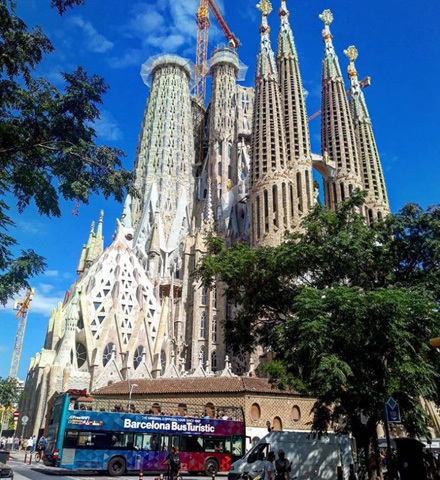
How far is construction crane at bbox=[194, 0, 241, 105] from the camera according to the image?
8506 cm

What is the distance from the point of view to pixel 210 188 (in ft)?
216

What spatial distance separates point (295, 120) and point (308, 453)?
4525 cm

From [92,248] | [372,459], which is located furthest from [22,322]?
[372,459]

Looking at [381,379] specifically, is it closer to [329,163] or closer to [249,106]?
[329,163]

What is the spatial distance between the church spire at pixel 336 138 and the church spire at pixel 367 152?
1.57 m

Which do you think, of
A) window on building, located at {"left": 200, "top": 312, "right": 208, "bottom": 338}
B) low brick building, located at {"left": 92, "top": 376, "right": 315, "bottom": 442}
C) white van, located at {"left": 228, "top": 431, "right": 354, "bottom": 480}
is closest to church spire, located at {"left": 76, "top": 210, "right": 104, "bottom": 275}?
window on building, located at {"left": 200, "top": 312, "right": 208, "bottom": 338}

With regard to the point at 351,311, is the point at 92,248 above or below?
above

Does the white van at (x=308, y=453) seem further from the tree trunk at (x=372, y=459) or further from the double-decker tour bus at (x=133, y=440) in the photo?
the double-decker tour bus at (x=133, y=440)

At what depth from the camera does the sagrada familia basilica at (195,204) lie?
144 feet

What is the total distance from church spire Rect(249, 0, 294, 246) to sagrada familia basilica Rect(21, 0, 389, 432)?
0.47ft

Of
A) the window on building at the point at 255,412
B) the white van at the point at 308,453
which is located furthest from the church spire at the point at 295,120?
the white van at the point at 308,453

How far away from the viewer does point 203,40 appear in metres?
86.4

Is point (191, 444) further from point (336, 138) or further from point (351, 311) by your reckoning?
point (336, 138)

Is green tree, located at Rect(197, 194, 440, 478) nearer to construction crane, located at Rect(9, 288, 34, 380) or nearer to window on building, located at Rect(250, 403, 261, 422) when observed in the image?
window on building, located at Rect(250, 403, 261, 422)
